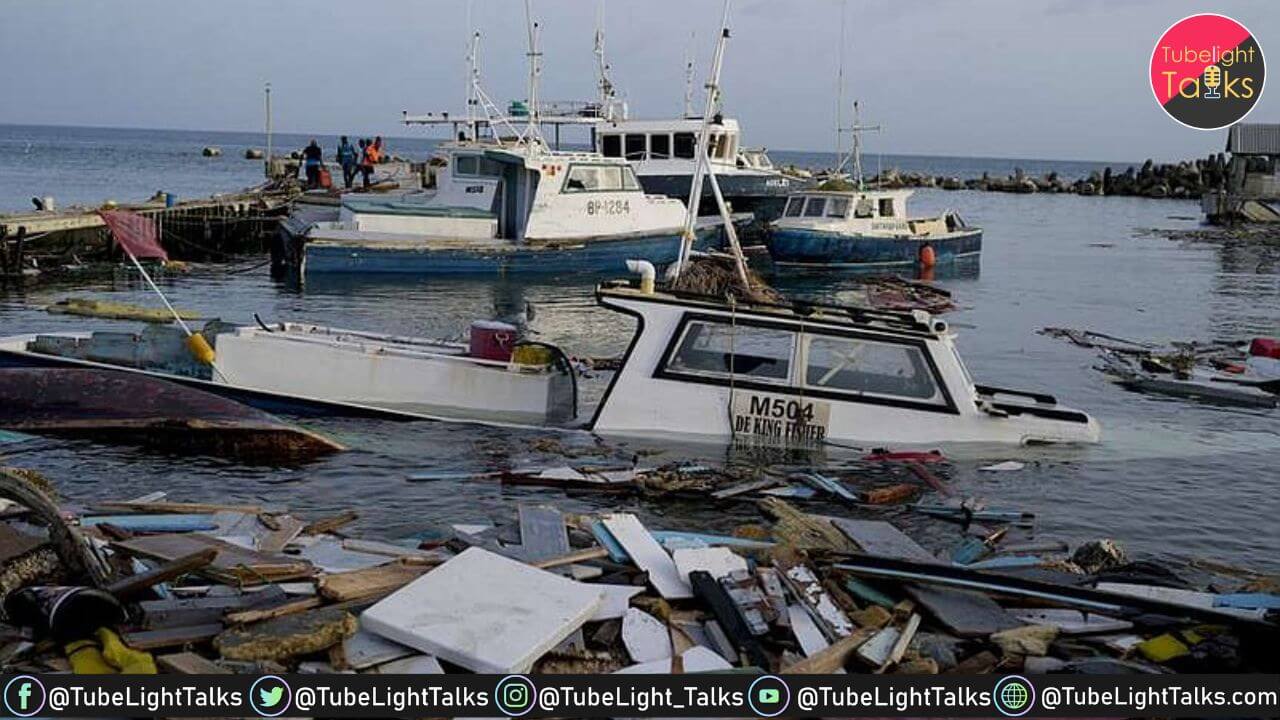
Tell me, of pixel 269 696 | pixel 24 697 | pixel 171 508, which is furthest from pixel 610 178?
pixel 24 697

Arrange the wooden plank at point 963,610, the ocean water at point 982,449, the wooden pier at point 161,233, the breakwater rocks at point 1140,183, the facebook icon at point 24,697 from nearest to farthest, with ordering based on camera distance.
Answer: the facebook icon at point 24,697 < the wooden plank at point 963,610 < the ocean water at point 982,449 < the wooden pier at point 161,233 < the breakwater rocks at point 1140,183

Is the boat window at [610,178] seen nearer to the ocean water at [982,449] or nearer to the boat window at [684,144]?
the ocean water at [982,449]

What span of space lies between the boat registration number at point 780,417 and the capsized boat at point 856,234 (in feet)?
80.4

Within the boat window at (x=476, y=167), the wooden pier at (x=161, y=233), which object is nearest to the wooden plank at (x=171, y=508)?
the wooden pier at (x=161, y=233)

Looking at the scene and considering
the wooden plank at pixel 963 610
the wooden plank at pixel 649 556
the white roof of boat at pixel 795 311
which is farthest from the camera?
the white roof of boat at pixel 795 311

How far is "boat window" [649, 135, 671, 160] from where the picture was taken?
4181 centimetres

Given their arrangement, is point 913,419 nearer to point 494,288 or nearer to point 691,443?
point 691,443

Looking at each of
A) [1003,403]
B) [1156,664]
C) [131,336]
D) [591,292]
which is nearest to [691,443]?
[1003,403]

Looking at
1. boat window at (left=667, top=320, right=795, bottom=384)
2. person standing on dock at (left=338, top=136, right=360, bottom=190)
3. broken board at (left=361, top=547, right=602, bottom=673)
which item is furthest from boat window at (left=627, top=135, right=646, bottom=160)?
broken board at (left=361, top=547, right=602, bottom=673)

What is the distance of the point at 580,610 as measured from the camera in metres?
6.27

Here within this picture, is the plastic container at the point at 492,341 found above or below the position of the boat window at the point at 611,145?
below

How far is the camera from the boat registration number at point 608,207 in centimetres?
3291

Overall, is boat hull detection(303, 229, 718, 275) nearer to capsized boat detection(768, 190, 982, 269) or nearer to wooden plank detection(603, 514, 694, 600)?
capsized boat detection(768, 190, 982, 269)

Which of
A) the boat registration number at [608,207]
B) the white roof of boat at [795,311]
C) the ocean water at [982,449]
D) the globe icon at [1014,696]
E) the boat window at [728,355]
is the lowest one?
the ocean water at [982,449]
